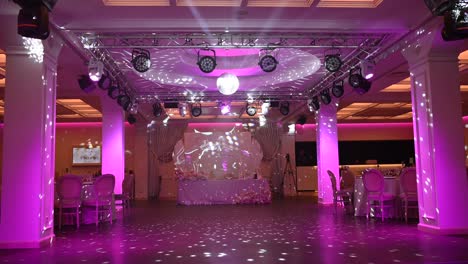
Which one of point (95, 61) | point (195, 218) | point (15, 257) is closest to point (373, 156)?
point (195, 218)

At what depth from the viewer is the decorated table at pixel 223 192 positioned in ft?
44.7

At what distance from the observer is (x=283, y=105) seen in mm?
13102

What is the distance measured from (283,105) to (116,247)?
26.8 ft

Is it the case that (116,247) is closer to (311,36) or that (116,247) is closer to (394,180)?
(311,36)

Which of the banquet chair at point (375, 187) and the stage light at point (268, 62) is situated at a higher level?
the stage light at point (268, 62)

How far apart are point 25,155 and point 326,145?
915cm

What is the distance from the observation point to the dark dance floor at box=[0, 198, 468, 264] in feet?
16.4

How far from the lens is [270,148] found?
59.3ft

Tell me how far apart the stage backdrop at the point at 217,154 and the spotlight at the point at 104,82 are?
772 cm

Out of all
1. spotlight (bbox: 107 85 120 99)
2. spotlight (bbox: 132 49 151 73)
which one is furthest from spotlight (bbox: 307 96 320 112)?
spotlight (bbox: 132 49 151 73)

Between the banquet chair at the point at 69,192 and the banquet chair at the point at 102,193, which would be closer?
the banquet chair at the point at 69,192

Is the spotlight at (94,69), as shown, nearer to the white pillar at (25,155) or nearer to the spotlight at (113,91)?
the white pillar at (25,155)

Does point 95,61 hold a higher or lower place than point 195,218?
higher

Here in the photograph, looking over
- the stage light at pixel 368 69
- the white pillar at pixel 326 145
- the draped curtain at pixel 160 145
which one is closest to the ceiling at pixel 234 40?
the stage light at pixel 368 69
